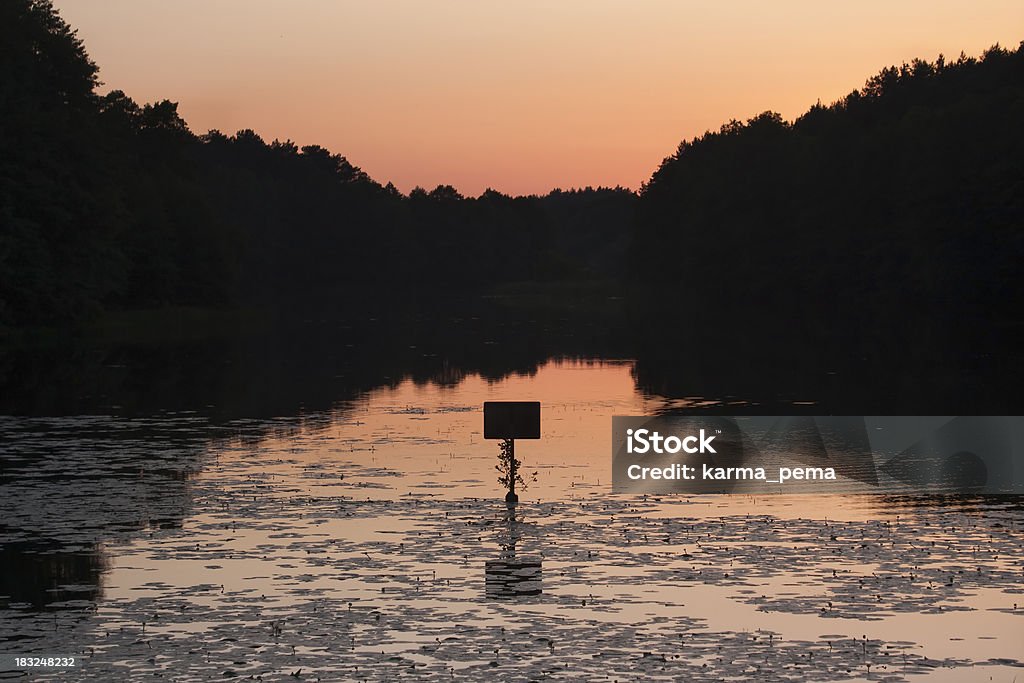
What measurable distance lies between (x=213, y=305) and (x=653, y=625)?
108470 mm

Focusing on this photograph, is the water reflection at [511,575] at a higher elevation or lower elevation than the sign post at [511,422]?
lower

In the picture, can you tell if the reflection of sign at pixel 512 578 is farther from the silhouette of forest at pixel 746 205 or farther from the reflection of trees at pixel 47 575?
the silhouette of forest at pixel 746 205

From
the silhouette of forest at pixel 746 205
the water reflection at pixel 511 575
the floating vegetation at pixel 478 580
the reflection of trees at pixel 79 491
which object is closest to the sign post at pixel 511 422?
the floating vegetation at pixel 478 580

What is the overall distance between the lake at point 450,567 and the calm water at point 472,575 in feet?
0.15

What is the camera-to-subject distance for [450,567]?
1852 centimetres

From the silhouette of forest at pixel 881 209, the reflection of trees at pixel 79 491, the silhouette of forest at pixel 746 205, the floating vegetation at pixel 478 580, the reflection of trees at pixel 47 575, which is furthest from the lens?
the silhouette of forest at pixel 881 209

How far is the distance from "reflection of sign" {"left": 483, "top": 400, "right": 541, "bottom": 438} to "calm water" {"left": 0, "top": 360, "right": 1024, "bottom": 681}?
110 cm

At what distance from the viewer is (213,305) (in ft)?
397

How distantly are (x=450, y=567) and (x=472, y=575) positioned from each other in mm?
554

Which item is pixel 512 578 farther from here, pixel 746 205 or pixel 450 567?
pixel 746 205

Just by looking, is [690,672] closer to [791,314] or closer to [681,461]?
[681,461]

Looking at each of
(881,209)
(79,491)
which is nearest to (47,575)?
(79,491)

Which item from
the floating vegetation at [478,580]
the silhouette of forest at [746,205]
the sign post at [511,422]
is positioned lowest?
the floating vegetation at [478,580]

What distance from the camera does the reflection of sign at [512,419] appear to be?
78.4 feet
